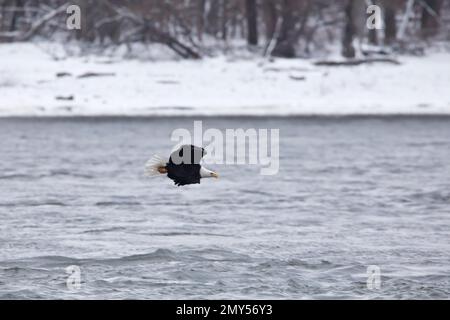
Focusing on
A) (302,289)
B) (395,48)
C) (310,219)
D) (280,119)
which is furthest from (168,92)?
(302,289)

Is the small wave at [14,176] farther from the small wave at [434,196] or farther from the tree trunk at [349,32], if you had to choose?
the tree trunk at [349,32]

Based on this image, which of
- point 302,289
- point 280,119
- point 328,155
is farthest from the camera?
point 280,119

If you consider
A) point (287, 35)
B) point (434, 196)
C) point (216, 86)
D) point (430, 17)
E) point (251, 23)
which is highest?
point (430, 17)

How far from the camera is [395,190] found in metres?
20.9

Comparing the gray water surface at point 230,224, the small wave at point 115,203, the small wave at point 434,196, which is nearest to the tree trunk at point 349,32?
the gray water surface at point 230,224

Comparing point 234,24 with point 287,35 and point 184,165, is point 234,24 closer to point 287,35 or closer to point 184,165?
point 287,35

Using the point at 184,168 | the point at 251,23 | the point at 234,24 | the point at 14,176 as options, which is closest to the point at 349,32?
the point at 251,23

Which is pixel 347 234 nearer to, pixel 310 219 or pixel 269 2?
pixel 310 219

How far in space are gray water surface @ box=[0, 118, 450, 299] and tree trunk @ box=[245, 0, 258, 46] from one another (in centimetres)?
1637

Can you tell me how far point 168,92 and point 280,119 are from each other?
182 inches

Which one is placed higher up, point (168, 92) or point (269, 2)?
point (269, 2)

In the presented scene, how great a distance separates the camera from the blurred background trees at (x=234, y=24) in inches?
1752

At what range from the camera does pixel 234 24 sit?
47.8 metres

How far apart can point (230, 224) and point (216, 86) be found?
76.2 feet
